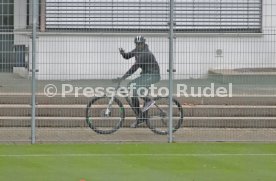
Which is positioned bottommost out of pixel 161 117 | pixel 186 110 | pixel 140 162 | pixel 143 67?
pixel 140 162

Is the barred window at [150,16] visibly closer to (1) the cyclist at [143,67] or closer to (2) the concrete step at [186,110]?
(1) the cyclist at [143,67]

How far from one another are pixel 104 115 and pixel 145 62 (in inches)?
46.2

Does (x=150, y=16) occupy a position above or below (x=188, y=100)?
above

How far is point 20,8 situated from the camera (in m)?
15.6

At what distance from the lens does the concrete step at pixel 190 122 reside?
14125 millimetres

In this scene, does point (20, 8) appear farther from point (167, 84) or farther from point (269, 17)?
point (269, 17)

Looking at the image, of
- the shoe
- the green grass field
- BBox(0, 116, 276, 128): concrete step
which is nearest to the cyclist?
the shoe

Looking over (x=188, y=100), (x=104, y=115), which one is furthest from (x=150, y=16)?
(x=104, y=115)

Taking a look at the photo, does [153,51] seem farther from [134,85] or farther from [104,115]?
[104,115]

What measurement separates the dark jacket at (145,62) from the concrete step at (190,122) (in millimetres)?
900

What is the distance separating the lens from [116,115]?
46.6 ft

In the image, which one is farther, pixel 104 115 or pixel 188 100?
pixel 188 100

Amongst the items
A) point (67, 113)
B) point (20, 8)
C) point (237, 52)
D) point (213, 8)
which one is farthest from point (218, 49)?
point (213, 8)

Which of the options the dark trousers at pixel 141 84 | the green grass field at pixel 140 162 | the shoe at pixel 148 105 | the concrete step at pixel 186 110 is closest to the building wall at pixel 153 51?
the dark trousers at pixel 141 84
